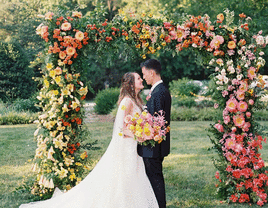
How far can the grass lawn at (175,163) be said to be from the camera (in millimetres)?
5240

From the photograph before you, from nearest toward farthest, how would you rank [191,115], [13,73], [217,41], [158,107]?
[158,107] → [217,41] → [191,115] → [13,73]

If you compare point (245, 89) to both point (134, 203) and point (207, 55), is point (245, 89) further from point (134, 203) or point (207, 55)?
point (134, 203)

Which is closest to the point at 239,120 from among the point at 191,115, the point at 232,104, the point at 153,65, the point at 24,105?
the point at 232,104

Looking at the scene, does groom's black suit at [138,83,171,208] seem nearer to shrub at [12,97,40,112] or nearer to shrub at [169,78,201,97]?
shrub at [12,97,40,112]

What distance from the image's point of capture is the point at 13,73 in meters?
14.0

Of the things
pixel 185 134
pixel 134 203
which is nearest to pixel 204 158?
pixel 185 134

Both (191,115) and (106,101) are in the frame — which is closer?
(191,115)

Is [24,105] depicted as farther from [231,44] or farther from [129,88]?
[231,44]

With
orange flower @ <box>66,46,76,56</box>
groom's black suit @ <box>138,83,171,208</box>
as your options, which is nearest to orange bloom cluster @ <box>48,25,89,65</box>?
orange flower @ <box>66,46,76,56</box>

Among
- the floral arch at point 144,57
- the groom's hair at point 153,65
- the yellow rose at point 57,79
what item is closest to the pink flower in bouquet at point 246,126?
the floral arch at point 144,57

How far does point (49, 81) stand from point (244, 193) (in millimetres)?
3422

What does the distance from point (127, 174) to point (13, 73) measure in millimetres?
11095

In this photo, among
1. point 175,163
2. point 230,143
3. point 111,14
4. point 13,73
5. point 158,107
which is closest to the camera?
point 158,107

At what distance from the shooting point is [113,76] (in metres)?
24.3
